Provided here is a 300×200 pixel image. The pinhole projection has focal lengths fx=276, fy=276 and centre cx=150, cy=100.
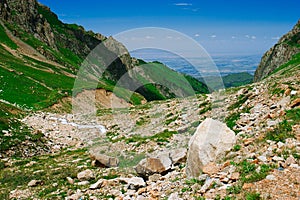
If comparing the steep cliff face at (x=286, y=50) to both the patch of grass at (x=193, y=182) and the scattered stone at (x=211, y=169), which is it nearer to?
the scattered stone at (x=211, y=169)

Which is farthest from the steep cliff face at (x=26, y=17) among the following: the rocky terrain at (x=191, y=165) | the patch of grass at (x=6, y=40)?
the rocky terrain at (x=191, y=165)

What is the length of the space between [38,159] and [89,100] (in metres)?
56.2

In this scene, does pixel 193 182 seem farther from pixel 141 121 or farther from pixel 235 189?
pixel 141 121

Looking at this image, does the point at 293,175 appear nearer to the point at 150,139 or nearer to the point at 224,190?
the point at 224,190

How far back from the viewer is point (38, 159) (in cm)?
2766

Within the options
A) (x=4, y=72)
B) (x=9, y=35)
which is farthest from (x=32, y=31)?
(x=4, y=72)

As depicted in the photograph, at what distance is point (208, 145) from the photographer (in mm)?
13906

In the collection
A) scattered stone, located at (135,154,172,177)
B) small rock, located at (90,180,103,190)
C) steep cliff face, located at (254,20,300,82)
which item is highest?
steep cliff face, located at (254,20,300,82)

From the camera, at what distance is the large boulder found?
44.7ft

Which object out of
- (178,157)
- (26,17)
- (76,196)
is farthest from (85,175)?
(26,17)

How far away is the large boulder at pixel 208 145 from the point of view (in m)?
13.6

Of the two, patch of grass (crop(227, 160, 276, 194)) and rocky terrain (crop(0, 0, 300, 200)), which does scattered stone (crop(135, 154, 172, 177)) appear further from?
patch of grass (crop(227, 160, 276, 194))

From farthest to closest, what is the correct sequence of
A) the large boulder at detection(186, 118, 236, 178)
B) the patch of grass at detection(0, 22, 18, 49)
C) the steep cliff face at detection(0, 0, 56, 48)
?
the steep cliff face at detection(0, 0, 56, 48) → the patch of grass at detection(0, 22, 18, 49) → the large boulder at detection(186, 118, 236, 178)

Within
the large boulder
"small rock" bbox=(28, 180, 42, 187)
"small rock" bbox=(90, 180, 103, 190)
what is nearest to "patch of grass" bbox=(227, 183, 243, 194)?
the large boulder
